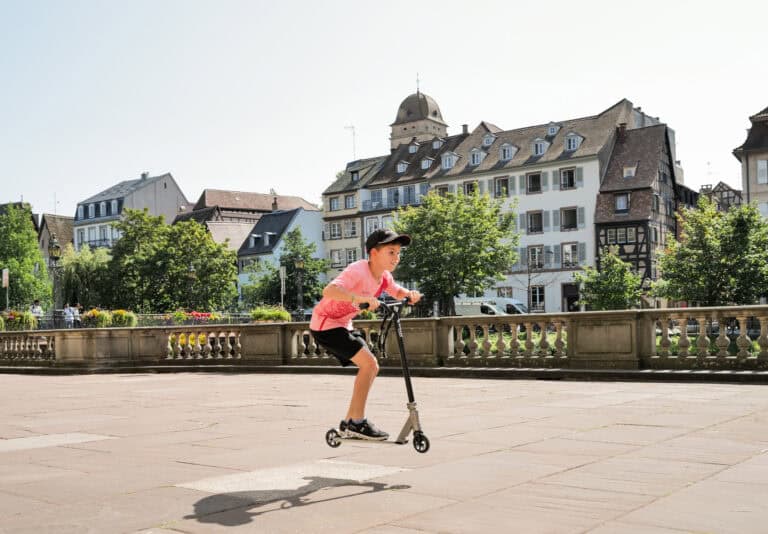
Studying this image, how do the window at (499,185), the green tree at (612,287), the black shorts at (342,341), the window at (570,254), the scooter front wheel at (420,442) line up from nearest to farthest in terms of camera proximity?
the scooter front wheel at (420,442) < the black shorts at (342,341) < the green tree at (612,287) < the window at (570,254) < the window at (499,185)

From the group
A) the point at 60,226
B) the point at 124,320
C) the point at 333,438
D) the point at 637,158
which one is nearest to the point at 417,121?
the point at 60,226

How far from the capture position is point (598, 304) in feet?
167

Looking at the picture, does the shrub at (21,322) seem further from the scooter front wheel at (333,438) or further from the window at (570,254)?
the window at (570,254)

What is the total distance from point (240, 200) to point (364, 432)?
101 metres

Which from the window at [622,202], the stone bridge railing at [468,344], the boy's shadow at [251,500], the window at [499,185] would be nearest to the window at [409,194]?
the window at [499,185]

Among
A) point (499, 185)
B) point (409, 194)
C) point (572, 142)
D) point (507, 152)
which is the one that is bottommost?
point (499, 185)

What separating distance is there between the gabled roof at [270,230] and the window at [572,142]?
27.7 metres

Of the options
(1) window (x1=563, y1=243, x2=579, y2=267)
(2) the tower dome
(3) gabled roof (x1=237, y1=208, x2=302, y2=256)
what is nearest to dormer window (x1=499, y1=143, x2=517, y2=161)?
(1) window (x1=563, y1=243, x2=579, y2=267)

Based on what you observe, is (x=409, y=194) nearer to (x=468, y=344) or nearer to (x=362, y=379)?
(x=468, y=344)

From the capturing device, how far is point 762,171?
204 ft

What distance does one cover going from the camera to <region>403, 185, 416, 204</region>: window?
77625 millimetres

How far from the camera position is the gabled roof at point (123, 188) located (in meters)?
105

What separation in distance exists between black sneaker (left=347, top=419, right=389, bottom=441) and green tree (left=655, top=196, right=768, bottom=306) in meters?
34.9

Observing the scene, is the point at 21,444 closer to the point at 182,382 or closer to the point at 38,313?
→ the point at 182,382
